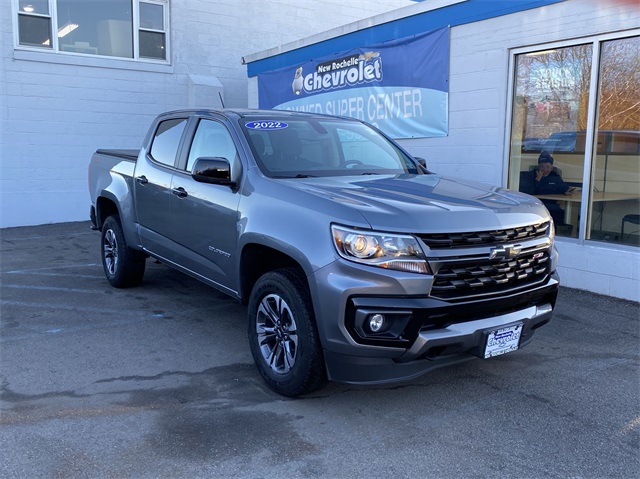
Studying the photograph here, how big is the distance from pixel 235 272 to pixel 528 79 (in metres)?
4.76

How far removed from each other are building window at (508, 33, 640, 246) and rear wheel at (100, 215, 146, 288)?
4.71 meters

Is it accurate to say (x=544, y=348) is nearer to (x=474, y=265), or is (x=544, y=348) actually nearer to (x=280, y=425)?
(x=474, y=265)

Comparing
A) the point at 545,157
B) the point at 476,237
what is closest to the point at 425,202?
the point at 476,237

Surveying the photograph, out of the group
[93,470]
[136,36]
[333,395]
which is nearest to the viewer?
[93,470]

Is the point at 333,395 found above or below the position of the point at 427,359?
below

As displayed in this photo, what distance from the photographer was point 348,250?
3.40 m

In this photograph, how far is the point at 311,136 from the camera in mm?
4980

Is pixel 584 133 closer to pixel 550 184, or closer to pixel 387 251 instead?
pixel 550 184

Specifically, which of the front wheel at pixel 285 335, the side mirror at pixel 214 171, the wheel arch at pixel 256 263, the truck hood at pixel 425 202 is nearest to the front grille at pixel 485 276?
the truck hood at pixel 425 202

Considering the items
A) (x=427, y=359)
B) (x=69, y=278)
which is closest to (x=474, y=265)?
(x=427, y=359)

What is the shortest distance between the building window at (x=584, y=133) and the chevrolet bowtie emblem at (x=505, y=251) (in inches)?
138

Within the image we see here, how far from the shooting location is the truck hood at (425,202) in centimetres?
342

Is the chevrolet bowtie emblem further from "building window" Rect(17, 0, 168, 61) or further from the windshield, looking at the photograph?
"building window" Rect(17, 0, 168, 61)

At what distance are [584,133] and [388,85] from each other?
10.5ft
